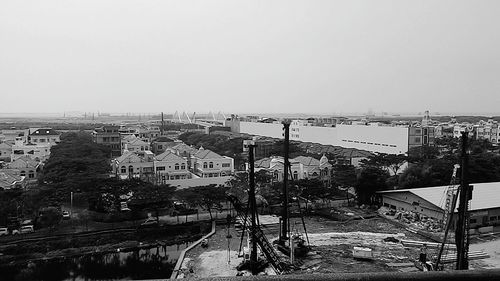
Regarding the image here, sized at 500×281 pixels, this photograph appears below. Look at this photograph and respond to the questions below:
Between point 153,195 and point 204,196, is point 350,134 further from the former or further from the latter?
point 153,195

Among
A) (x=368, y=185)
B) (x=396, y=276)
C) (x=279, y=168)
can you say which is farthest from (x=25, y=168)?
(x=396, y=276)

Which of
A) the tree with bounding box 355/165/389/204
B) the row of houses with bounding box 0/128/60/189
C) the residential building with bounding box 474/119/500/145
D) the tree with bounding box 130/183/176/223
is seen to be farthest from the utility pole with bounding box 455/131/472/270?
the residential building with bounding box 474/119/500/145

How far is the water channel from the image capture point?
9461 millimetres

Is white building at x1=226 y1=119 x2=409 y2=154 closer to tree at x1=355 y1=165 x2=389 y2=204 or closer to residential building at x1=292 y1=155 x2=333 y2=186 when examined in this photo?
residential building at x1=292 y1=155 x2=333 y2=186

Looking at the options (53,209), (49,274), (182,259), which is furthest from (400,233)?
(53,209)

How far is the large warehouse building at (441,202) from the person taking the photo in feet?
38.6

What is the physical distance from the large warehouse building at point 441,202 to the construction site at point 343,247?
45cm

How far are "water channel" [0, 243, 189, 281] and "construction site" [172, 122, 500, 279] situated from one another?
93 cm

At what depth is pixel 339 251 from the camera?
9672 mm

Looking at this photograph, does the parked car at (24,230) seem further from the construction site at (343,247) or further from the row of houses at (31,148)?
the row of houses at (31,148)

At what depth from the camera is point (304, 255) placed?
30.9 ft

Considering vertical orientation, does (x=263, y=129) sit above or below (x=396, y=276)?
below

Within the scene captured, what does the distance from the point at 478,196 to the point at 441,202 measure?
130 centimetres

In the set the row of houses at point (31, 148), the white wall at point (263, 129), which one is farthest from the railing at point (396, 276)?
the white wall at point (263, 129)
